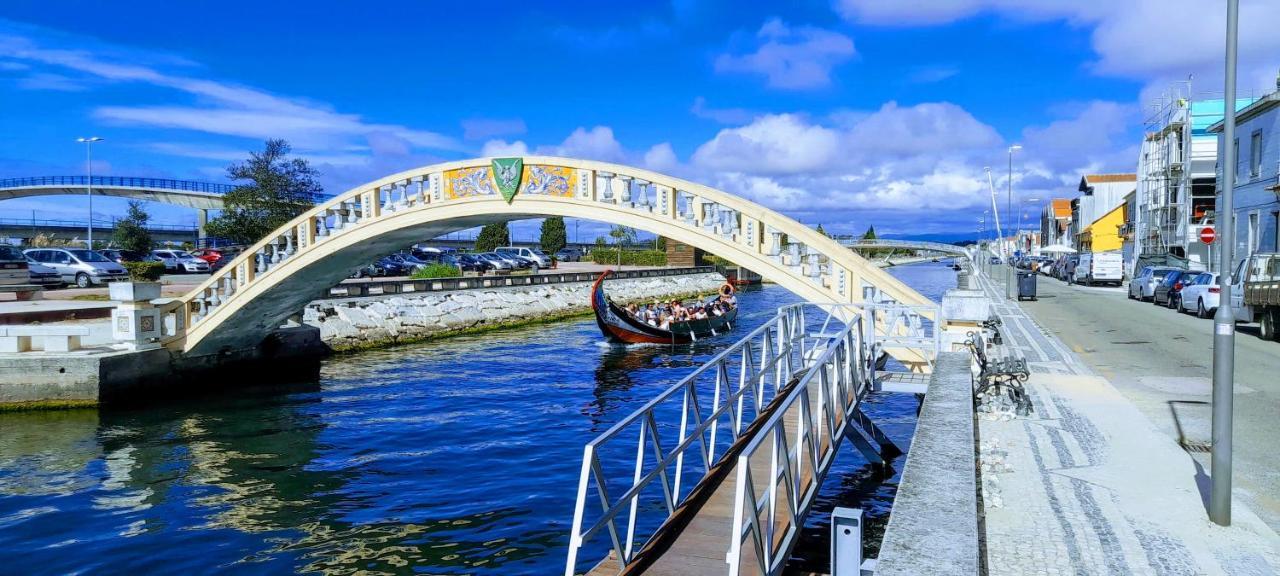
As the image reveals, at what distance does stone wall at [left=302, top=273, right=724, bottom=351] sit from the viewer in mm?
27781

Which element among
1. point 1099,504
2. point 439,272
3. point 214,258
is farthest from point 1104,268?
point 214,258

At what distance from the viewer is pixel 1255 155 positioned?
105 ft

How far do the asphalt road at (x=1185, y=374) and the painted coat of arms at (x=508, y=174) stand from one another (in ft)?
36.3

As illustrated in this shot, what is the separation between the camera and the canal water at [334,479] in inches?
392

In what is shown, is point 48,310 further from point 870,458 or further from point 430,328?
point 870,458

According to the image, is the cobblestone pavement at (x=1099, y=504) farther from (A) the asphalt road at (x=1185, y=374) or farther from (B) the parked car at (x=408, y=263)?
(B) the parked car at (x=408, y=263)

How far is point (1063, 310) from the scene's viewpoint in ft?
93.7

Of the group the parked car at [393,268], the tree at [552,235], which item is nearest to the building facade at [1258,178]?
the parked car at [393,268]

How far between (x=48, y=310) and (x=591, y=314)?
2360 centimetres

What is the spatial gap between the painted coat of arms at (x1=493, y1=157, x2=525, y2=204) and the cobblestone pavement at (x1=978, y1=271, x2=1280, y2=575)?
9320mm

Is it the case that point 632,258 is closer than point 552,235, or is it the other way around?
point 632,258

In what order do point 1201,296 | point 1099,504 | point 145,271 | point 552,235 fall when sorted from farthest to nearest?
1. point 552,235
2. point 145,271
3. point 1201,296
4. point 1099,504

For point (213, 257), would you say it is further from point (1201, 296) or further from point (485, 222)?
point (1201, 296)

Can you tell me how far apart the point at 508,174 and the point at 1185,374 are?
13.0 metres
